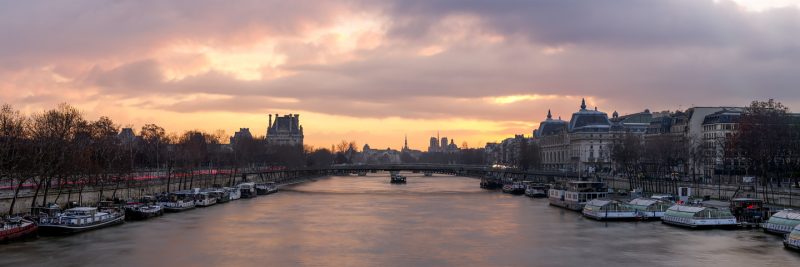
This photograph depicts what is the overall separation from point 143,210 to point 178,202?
12.2 meters

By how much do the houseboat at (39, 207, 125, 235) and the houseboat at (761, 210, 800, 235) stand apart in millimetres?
53896

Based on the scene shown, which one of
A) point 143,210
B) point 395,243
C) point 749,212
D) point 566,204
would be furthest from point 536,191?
point 395,243

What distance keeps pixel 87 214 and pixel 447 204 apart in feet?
164

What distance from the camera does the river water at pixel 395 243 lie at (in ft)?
175

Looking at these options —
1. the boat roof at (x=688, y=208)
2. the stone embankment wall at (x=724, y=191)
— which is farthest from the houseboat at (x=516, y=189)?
the boat roof at (x=688, y=208)

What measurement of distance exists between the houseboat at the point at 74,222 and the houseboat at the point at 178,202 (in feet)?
61.3

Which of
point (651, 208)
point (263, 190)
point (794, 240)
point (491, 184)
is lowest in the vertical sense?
point (794, 240)

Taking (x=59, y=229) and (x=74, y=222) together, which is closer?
(x=59, y=229)

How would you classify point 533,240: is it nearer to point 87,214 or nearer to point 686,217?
point 686,217

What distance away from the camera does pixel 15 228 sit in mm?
59719

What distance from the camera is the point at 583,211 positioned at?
87.8 m

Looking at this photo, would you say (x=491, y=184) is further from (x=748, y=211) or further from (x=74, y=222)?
(x=74, y=222)

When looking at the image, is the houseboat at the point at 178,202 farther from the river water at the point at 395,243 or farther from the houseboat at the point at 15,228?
the houseboat at the point at 15,228

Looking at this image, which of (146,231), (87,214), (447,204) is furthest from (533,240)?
(447,204)
